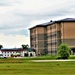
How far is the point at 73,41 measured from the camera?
146 m

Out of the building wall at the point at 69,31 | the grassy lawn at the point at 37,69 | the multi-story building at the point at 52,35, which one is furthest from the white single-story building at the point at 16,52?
the grassy lawn at the point at 37,69

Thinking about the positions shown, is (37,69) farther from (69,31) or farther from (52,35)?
(52,35)

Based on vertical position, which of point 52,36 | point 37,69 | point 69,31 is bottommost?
point 37,69

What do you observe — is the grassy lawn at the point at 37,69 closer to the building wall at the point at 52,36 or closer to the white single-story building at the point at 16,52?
the building wall at the point at 52,36

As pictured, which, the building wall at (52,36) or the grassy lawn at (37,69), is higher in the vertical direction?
the building wall at (52,36)

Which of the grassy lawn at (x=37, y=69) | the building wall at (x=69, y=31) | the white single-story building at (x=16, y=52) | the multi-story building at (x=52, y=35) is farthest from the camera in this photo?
the white single-story building at (x=16, y=52)

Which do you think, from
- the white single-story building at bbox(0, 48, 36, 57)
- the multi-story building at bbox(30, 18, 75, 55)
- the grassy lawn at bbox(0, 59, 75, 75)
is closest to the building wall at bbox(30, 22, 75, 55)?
the multi-story building at bbox(30, 18, 75, 55)

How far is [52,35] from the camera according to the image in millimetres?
163250

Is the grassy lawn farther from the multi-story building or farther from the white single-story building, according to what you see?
the white single-story building

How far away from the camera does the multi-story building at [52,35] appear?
144m

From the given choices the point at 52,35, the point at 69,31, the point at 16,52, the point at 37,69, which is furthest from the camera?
the point at 16,52

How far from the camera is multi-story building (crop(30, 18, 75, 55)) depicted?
474 feet

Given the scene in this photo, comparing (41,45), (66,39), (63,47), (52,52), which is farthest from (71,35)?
(63,47)

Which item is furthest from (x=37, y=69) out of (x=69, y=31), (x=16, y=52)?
(x=16, y=52)
